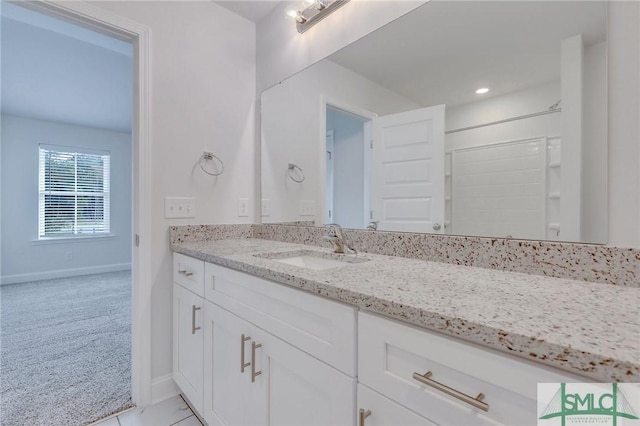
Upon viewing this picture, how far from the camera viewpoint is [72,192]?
4.71 m

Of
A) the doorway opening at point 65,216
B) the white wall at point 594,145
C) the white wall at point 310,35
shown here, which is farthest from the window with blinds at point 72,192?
the white wall at point 594,145

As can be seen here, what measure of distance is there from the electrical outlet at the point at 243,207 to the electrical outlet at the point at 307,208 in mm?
454

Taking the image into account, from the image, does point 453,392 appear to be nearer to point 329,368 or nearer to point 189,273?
point 329,368

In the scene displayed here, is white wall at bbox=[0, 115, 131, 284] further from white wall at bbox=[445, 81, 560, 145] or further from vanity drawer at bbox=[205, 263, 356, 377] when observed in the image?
white wall at bbox=[445, 81, 560, 145]

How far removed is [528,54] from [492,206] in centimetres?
53

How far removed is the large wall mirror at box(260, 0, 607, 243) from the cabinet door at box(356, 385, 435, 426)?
0.72 meters

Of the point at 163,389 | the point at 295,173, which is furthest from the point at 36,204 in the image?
the point at 295,173

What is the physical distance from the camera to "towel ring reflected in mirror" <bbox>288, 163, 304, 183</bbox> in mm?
1913

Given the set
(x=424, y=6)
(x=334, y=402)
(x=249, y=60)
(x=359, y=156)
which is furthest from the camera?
(x=249, y=60)

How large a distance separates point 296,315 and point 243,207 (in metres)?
1.33

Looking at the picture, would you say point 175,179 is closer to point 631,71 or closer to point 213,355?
point 213,355

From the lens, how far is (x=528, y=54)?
3.24ft

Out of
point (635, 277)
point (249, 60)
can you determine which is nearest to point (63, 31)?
point (249, 60)

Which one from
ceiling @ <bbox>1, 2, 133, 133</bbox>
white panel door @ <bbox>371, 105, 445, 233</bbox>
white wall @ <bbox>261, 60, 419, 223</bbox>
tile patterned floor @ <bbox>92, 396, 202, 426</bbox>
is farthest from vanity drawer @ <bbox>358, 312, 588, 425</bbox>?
ceiling @ <bbox>1, 2, 133, 133</bbox>
